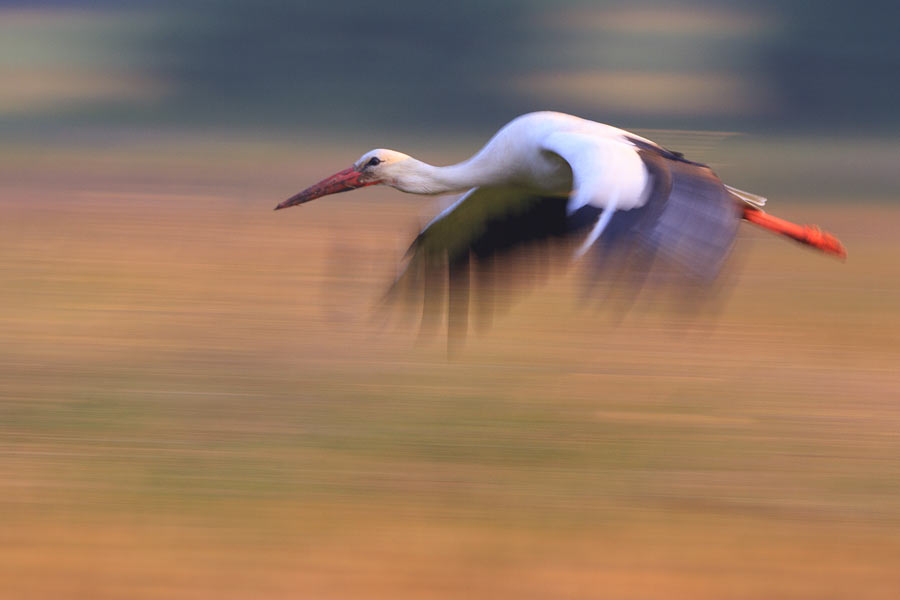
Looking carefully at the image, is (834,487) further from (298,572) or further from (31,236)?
(31,236)

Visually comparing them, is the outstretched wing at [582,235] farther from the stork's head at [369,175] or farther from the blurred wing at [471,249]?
the stork's head at [369,175]

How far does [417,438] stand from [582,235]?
4.06ft

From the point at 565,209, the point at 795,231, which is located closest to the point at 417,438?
the point at 565,209

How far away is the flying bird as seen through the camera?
425 cm

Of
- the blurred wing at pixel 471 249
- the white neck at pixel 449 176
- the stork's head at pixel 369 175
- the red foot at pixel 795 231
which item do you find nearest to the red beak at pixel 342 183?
the stork's head at pixel 369 175

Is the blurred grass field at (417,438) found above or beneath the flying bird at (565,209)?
beneath

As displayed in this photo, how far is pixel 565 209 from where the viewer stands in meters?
5.94

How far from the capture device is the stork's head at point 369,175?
20.5 feet

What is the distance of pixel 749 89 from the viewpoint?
25438 millimetres

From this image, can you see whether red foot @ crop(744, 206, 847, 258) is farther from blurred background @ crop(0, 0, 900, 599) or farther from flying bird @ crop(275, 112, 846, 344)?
blurred background @ crop(0, 0, 900, 599)

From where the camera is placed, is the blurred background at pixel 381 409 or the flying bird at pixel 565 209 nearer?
the flying bird at pixel 565 209

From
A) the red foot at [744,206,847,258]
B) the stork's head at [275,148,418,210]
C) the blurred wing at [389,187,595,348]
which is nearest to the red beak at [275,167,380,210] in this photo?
the stork's head at [275,148,418,210]

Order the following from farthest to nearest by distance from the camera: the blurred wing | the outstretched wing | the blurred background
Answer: the blurred wing < the blurred background < the outstretched wing

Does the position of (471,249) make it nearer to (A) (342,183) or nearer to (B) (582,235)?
(A) (342,183)
